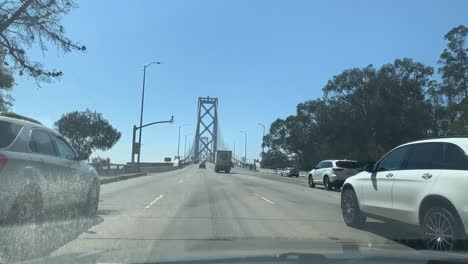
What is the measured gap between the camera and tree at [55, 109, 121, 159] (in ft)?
218

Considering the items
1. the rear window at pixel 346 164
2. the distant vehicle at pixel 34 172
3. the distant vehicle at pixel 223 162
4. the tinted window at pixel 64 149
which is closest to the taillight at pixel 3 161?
the distant vehicle at pixel 34 172

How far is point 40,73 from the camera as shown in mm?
20578

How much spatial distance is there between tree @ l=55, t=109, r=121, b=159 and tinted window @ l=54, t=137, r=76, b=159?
53.7 metres

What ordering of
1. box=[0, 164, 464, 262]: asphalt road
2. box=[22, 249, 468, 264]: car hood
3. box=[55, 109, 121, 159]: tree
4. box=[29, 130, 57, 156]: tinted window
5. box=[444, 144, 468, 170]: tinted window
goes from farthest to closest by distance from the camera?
box=[55, 109, 121, 159]: tree < box=[29, 130, 57, 156]: tinted window < box=[444, 144, 468, 170]: tinted window < box=[0, 164, 464, 262]: asphalt road < box=[22, 249, 468, 264]: car hood

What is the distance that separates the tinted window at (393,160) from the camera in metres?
10.2

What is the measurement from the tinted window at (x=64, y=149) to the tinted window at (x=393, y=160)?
6.08 m

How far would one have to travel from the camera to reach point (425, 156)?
9.34m

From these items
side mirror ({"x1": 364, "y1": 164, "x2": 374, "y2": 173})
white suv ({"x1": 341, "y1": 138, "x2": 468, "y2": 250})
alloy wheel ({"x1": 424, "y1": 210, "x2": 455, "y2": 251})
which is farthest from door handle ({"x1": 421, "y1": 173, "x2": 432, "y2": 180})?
side mirror ({"x1": 364, "y1": 164, "x2": 374, "y2": 173})

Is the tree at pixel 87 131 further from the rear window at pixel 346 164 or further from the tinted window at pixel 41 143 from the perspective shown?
the tinted window at pixel 41 143

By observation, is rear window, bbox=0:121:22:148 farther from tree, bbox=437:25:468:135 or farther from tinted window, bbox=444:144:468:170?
tree, bbox=437:25:468:135

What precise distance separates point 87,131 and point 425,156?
209 feet

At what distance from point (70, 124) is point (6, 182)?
59.9 m

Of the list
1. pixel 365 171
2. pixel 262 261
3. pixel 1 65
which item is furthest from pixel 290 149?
pixel 262 261

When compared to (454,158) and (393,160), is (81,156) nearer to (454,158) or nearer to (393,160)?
(393,160)
